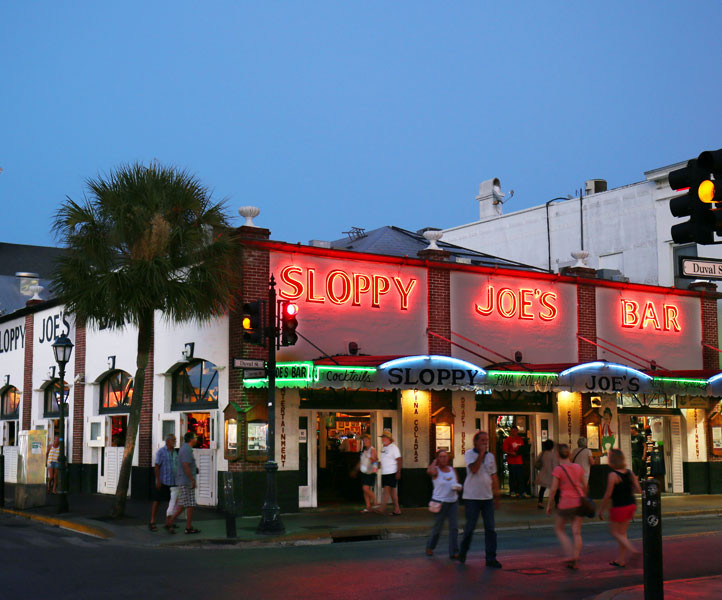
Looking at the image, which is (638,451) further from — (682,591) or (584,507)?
(682,591)

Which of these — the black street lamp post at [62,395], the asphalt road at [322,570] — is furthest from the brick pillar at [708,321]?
the black street lamp post at [62,395]

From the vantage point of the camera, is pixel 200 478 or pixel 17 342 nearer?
pixel 200 478

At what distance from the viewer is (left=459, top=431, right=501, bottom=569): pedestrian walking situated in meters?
12.9

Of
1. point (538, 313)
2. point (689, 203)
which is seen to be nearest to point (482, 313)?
point (538, 313)

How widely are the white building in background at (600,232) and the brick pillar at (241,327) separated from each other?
50.4 feet

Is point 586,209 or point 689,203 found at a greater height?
point 586,209

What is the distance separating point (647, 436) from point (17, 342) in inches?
872

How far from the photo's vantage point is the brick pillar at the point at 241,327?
68.7 feet

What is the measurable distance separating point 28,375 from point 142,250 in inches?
600

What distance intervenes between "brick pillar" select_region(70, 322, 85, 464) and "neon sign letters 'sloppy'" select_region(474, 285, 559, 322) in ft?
41.5

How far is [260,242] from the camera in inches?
846

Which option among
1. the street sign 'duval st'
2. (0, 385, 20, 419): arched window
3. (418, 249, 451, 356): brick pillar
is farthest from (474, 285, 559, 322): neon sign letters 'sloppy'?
(0, 385, 20, 419): arched window

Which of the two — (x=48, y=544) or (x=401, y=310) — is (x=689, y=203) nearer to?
(x=48, y=544)

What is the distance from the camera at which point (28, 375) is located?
108 feet
